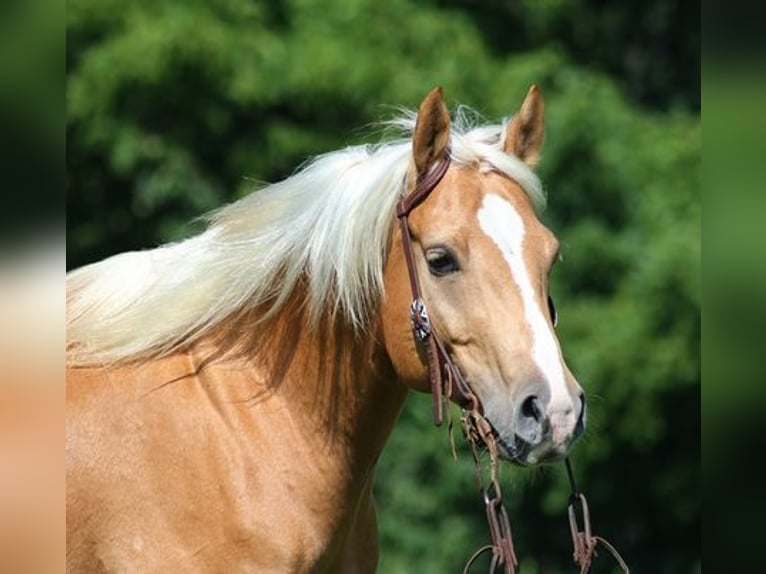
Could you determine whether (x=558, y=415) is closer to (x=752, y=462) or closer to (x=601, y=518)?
(x=752, y=462)

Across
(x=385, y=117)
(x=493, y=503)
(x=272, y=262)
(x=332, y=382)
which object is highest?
(x=272, y=262)

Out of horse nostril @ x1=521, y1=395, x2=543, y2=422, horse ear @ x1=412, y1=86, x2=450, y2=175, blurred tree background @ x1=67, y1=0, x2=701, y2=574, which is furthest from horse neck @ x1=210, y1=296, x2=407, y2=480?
blurred tree background @ x1=67, y1=0, x2=701, y2=574

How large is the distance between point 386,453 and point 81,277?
5142 mm

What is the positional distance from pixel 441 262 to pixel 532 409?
395 millimetres

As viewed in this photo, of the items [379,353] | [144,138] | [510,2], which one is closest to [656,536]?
[510,2]

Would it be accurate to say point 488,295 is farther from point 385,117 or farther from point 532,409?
point 385,117

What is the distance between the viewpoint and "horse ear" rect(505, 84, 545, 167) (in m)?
3.17

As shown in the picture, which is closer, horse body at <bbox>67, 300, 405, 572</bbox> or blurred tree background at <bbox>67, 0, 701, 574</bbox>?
horse body at <bbox>67, 300, 405, 572</bbox>

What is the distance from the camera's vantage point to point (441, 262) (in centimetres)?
286

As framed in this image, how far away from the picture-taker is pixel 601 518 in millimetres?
9180

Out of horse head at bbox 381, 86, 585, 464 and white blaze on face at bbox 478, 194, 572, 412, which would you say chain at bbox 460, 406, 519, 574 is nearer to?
horse head at bbox 381, 86, 585, 464

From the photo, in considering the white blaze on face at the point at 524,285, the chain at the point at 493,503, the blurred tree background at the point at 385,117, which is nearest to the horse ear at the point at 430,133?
the white blaze on face at the point at 524,285

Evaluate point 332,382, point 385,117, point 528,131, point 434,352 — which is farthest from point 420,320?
point 385,117

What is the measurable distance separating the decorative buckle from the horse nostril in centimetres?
31
